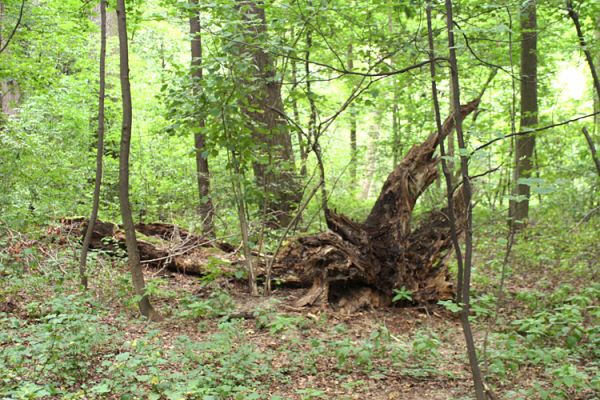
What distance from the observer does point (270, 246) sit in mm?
8570

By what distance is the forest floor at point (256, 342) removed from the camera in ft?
14.6

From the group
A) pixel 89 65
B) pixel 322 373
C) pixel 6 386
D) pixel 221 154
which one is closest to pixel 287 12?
pixel 322 373

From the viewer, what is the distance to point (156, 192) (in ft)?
43.2

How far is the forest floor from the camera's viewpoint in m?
4.44

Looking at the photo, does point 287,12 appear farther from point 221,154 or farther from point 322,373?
point 221,154

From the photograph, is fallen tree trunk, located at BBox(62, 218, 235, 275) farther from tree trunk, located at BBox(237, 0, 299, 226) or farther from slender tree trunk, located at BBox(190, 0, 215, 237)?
tree trunk, located at BBox(237, 0, 299, 226)

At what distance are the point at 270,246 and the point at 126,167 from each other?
9.88ft

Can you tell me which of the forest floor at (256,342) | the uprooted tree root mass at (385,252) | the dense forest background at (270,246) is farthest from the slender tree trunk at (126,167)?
the uprooted tree root mass at (385,252)

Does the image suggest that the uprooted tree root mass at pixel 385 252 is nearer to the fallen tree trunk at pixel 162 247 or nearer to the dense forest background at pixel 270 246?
the dense forest background at pixel 270 246

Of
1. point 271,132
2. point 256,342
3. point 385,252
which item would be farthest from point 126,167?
point 385,252

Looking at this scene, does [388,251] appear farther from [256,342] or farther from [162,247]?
[162,247]

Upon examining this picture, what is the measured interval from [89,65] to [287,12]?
899 cm

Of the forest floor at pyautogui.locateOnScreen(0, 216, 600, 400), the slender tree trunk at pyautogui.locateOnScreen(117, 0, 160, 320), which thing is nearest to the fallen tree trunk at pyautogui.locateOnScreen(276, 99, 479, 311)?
the forest floor at pyautogui.locateOnScreen(0, 216, 600, 400)

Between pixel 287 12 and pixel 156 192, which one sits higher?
pixel 287 12
